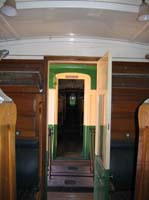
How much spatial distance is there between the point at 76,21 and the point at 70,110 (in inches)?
374

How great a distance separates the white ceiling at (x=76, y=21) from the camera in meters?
1.94

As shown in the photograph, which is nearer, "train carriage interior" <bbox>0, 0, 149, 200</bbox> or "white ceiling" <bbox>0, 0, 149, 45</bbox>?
"white ceiling" <bbox>0, 0, 149, 45</bbox>

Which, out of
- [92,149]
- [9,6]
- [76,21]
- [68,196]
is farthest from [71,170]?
[9,6]

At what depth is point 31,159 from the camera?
316 centimetres

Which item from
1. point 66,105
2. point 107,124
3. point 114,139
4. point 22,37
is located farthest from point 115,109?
point 66,105

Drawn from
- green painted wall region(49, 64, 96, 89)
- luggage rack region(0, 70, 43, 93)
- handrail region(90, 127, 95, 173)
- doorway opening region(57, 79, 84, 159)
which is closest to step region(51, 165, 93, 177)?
handrail region(90, 127, 95, 173)

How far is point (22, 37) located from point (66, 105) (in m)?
8.56

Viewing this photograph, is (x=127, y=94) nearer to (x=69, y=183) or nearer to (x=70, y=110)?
(x=69, y=183)

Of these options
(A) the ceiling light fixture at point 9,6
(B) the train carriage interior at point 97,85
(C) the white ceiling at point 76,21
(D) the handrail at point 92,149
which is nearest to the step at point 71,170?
(D) the handrail at point 92,149

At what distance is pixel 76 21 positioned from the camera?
228 centimetres

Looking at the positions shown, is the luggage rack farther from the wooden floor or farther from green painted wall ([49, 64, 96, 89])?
green painted wall ([49, 64, 96, 89])

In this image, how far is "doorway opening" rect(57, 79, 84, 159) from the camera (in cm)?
934

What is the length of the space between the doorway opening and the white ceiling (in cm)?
631

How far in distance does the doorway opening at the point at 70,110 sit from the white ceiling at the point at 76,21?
248 inches
